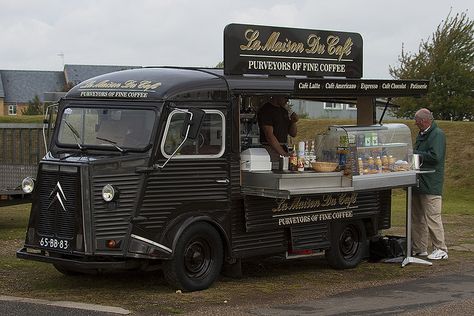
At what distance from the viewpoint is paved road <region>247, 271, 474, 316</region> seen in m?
8.70

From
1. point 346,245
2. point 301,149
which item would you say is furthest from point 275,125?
point 346,245

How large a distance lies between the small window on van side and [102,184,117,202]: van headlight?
73 centimetres

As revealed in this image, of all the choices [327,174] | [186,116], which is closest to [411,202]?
[327,174]

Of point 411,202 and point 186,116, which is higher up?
point 186,116

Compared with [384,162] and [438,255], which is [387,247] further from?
[384,162]

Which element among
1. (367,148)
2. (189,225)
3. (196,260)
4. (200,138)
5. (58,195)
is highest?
(200,138)

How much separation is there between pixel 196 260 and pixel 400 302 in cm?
229

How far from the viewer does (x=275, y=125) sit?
37.3ft

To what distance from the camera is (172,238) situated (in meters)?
9.45

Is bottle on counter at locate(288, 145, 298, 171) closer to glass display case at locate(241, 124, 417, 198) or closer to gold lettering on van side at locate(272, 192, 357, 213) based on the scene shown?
glass display case at locate(241, 124, 417, 198)

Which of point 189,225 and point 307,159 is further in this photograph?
point 307,159

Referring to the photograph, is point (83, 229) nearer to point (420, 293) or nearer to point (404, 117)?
point (420, 293)

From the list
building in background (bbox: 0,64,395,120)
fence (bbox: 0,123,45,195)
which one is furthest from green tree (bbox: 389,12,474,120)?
building in background (bbox: 0,64,395,120)

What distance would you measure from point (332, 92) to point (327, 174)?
3.68 ft
